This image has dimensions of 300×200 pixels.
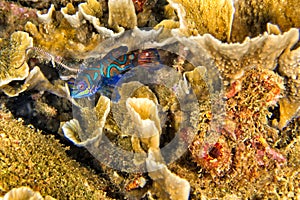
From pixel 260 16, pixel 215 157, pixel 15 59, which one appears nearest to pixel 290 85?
pixel 260 16

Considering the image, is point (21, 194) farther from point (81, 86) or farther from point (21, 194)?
point (81, 86)

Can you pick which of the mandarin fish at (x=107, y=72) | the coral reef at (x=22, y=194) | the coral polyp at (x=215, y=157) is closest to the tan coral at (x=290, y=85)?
the coral polyp at (x=215, y=157)

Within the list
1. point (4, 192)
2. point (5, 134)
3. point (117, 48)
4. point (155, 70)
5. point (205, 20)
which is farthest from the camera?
point (117, 48)

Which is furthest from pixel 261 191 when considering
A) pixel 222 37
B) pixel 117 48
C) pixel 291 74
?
pixel 117 48

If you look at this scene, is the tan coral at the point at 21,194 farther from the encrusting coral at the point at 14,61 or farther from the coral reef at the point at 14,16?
the coral reef at the point at 14,16

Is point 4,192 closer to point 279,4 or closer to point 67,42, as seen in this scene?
point 67,42

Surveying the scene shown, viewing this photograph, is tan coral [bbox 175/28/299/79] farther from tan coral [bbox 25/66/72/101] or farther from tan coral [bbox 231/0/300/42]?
tan coral [bbox 25/66/72/101]

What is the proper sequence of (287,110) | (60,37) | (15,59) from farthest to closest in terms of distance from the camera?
(60,37) < (15,59) < (287,110)
